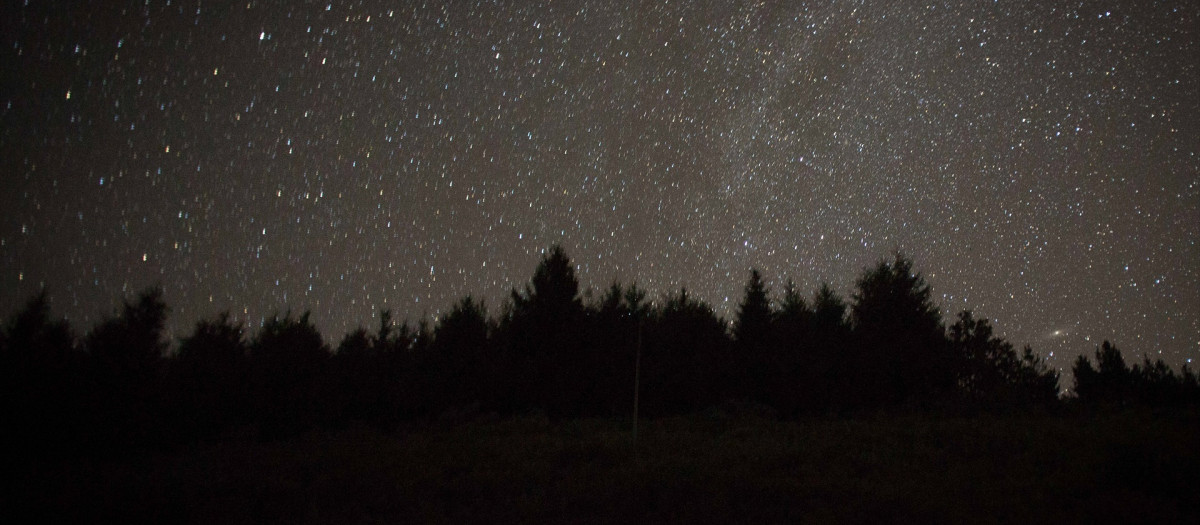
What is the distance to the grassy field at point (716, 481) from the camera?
26.3 feet

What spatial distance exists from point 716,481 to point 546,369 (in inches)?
811

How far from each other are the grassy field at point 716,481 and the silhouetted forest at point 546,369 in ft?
35.3

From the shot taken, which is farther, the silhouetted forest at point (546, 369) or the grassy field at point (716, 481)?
the silhouetted forest at point (546, 369)

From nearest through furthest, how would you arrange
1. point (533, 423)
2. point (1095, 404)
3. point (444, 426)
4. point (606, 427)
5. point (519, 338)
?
point (1095, 404)
point (606, 427)
point (533, 423)
point (444, 426)
point (519, 338)

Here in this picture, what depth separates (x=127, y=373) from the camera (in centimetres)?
2794

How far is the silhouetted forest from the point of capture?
24578 millimetres

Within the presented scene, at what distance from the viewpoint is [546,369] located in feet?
98.4

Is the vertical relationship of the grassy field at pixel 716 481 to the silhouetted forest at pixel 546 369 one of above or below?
below

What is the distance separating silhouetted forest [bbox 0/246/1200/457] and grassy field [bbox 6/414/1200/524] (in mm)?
10748

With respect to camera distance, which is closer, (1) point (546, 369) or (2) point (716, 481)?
(2) point (716, 481)

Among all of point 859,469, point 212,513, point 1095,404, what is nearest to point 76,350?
point 212,513

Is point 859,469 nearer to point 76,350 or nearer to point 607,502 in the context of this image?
point 607,502

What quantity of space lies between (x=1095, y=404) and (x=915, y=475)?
12.9 m

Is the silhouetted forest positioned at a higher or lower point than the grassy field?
higher
